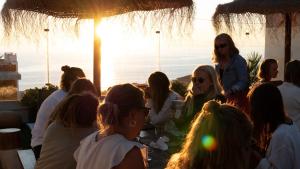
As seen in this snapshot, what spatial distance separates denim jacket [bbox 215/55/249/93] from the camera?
5466mm

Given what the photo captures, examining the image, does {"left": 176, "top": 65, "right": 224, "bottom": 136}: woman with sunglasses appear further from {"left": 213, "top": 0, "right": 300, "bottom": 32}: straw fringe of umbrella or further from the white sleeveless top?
{"left": 213, "top": 0, "right": 300, "bottom": 32}: straw fringe of umbrella

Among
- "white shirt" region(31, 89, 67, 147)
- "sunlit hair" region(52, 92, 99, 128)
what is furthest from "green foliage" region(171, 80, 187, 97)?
"sunlit hair" region(52, 92, 99, 128)

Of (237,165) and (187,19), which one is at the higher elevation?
(187,19)

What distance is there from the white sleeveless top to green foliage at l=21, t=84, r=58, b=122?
23.3 feet

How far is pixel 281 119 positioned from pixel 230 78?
8.38 feet

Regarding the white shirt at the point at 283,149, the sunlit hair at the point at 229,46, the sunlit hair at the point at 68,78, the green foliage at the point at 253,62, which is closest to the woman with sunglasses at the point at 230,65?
the sunlit hair at the point at 229,46

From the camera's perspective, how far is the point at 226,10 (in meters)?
8.79

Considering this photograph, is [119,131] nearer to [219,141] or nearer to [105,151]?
[105,151]

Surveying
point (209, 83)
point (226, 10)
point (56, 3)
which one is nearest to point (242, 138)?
point (209, 83)

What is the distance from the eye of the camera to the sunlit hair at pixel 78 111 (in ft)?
11.6

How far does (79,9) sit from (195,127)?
15.0ft

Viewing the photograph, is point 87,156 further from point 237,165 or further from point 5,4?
point 5,4

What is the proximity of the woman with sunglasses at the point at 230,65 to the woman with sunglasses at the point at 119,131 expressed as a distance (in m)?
2.88

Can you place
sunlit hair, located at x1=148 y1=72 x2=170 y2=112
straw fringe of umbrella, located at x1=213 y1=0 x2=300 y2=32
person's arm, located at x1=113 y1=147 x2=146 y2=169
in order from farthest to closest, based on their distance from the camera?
straw fringe of umbrella, located at x1=213 y1=0 x2=300 y2=32
sunlit hair, located at x1=148 y1=72 x2=170 y2=112
person's arm, located at x1=113 y1=147 x2=146 y2=169
